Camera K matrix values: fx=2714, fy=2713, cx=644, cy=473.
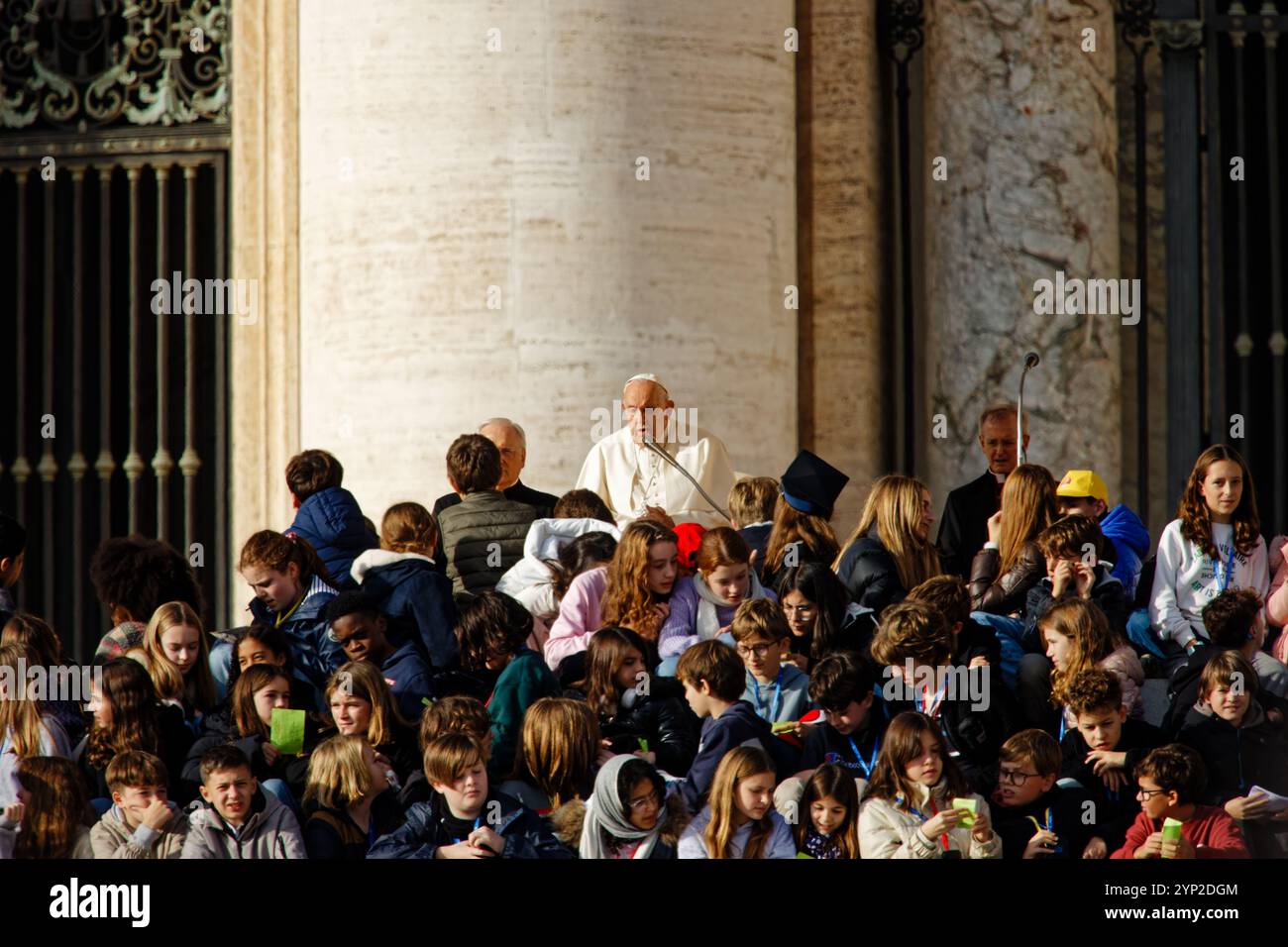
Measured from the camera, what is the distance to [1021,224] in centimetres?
1566

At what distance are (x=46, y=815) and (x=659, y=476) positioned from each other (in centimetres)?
443

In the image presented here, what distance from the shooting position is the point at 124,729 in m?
10.6

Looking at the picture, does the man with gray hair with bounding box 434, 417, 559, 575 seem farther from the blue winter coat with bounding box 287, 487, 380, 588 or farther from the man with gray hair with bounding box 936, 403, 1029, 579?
the man with gray hair with bounding box 936, 403, 1029, 579

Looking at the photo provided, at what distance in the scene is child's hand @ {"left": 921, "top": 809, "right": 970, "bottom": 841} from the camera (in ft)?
33.2

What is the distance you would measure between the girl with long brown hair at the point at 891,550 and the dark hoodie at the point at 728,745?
3.85 ft

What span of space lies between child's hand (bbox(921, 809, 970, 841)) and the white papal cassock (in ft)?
12.4

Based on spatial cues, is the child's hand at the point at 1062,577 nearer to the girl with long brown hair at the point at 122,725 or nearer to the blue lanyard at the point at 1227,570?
the blue lanyard at the point at 1227,570

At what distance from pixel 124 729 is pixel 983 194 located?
23.1 feet

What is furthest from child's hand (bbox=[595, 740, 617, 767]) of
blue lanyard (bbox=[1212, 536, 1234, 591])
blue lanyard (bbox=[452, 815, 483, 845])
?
blue lanyard (bbox=[1212, 536, 1234, 591])

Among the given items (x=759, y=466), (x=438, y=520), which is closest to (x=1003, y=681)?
(x=438, y=520)

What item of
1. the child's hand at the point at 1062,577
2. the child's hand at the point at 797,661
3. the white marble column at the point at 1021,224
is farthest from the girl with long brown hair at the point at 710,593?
the white marble column at the point at 1021,224

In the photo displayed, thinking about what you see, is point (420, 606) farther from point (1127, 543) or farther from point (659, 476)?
point (1127, 543)
